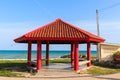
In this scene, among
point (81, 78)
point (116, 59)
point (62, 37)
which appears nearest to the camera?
point (81, 78)

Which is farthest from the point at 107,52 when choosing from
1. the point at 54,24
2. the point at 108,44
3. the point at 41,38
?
the point at 41,38

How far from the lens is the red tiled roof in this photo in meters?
23.3

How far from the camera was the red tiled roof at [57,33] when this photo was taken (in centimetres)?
2331

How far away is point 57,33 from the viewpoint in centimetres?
2398

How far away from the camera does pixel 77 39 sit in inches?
917

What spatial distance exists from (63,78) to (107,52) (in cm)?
1693

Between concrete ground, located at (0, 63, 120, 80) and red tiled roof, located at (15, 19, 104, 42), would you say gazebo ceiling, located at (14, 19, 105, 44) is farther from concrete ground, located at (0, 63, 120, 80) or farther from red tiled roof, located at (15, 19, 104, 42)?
concrete ground, located at (0, 63, 120, 80)

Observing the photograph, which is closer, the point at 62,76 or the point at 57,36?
the point at 62,76

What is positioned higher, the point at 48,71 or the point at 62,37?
the point at 62,37

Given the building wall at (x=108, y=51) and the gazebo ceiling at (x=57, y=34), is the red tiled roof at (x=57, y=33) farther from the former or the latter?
the building wall at (x=108, y=51)

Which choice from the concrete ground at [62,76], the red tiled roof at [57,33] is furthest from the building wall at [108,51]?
the concrete ground at [62,76]

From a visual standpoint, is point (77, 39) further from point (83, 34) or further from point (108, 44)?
point (108, 44)

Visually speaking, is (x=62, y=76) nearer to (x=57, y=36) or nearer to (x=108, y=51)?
(x=57, y=36)

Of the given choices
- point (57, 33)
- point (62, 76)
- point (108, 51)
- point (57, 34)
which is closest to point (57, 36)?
point (57, 34)
